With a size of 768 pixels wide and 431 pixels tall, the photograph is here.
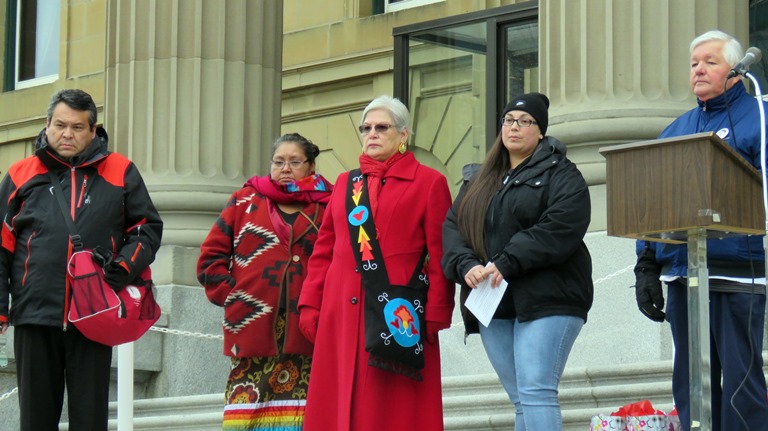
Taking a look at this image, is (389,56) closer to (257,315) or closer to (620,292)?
(620,292)

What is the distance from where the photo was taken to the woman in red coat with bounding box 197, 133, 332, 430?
8.58 m

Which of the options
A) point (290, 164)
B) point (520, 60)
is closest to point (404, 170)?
point (290, 164)

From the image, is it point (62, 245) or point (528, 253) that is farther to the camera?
point (62, 245)

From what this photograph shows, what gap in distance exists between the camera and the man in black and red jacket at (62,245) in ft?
25.6

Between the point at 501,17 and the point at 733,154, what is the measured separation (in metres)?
6.96

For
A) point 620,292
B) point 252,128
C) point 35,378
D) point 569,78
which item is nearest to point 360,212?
point 35,378

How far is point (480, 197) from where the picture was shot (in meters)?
7.59

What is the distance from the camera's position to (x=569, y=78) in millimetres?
10578

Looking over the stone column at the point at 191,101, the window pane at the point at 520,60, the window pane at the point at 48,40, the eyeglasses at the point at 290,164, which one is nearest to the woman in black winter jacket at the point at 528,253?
the eyeglasses at the point at 290,164

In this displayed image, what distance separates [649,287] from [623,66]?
3.35 m

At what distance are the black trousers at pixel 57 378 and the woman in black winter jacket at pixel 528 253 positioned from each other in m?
1.71

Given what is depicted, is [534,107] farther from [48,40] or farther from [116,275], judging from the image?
[48,40]

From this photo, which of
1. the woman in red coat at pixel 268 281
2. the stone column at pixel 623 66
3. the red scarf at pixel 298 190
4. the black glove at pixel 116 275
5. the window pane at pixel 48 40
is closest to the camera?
the black glove at pixel 116 275

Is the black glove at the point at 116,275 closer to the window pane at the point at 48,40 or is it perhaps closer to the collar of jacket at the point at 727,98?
the collar of jacket at the point at 727,98
